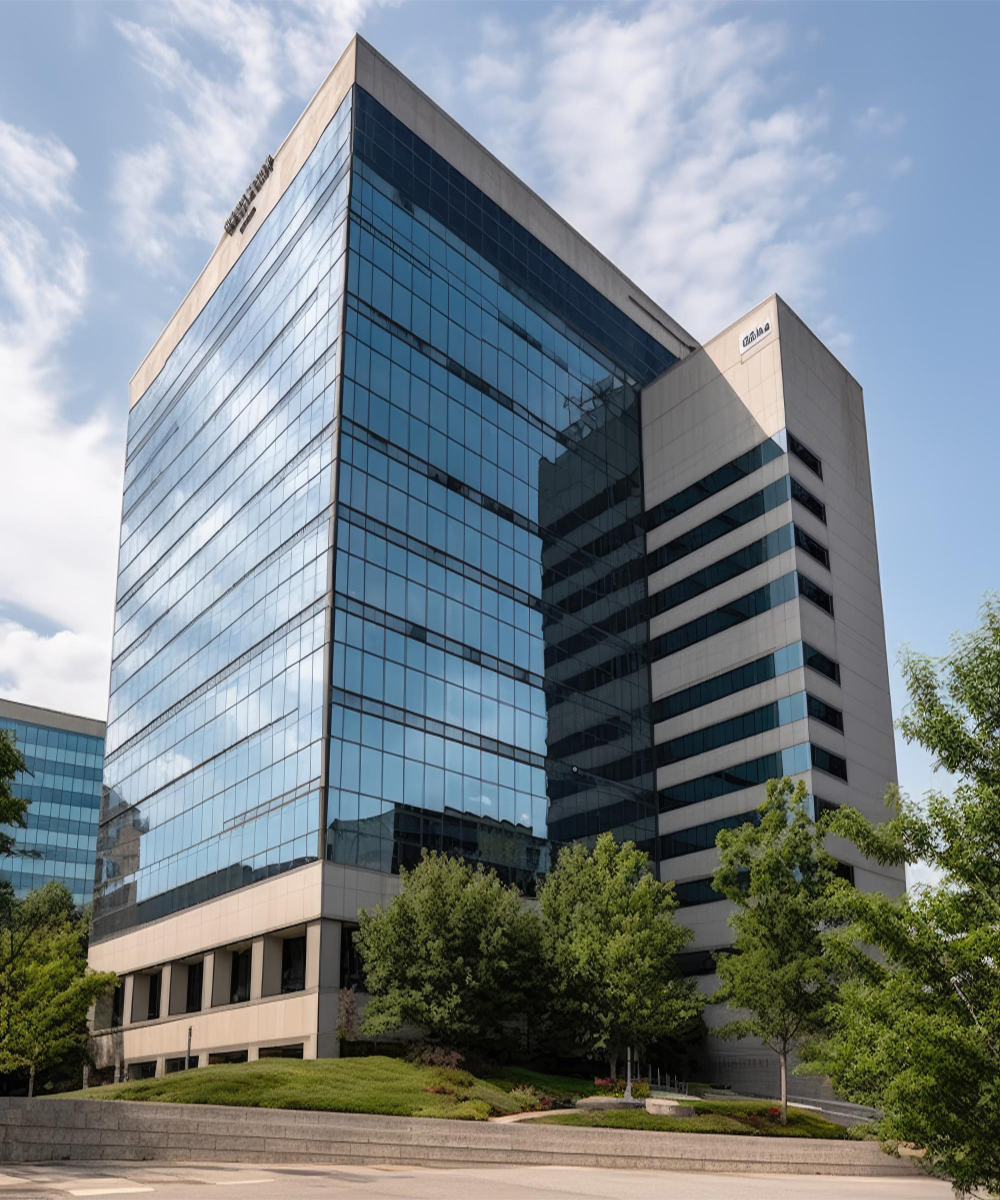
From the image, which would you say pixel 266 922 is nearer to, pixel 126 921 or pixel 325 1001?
pixel 325 1001

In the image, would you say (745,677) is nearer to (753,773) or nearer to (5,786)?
(753,773)

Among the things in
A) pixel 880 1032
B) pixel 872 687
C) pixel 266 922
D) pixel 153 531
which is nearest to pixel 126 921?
pixel 266 922

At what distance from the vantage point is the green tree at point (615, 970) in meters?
42.6

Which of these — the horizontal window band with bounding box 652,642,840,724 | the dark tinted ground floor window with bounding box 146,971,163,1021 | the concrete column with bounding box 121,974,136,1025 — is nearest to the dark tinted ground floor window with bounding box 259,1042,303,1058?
the dark tinted ground floor window with bounding box 146,971,163,1021

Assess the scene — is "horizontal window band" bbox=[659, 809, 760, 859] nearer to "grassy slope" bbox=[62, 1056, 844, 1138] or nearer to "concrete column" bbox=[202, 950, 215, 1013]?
"grassy slope" bbox=[62, 1056, 844, 1138]

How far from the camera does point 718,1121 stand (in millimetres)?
34906

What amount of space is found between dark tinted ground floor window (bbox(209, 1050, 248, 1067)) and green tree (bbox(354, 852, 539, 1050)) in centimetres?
1123

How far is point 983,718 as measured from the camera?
54.3 feet

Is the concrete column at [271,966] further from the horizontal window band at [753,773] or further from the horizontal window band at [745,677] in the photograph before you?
the horizontal window band at [745,677]

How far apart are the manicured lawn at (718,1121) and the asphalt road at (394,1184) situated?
17.4 feet

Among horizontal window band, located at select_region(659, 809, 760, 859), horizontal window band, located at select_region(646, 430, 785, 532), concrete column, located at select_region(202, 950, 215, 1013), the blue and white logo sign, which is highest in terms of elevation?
the blue and white logo sign

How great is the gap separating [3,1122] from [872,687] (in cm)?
5115

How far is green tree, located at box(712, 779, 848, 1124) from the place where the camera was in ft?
122

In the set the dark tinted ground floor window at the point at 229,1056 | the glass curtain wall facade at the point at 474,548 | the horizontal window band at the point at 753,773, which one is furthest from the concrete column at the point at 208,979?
the horizontal window band at the point at 753,773
